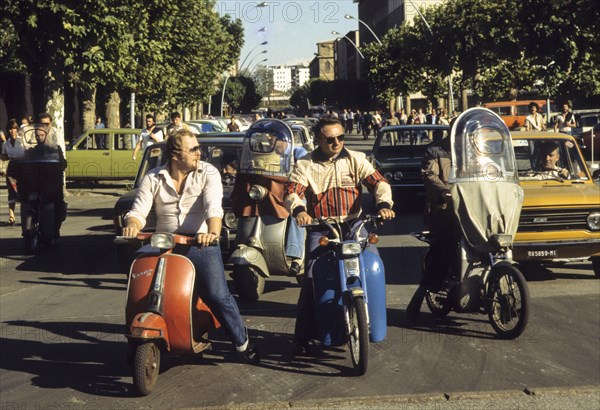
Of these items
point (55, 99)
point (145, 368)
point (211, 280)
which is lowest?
point (145, 368)

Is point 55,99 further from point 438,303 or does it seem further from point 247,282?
point 438,303

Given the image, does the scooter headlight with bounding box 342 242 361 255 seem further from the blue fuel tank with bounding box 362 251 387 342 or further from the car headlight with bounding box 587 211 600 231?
the car headlight with bounding box 587 211 600 231

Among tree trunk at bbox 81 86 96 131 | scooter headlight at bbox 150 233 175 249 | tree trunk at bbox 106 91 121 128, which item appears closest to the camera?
scooter headlight at bbox 150 233 175 249

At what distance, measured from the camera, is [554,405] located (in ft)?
20.7

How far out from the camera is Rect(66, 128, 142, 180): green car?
28.0 metres

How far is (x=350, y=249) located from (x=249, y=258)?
3021 mm

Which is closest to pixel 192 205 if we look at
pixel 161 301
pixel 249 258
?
pixel 161 301

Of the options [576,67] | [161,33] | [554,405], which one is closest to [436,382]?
[554,405]

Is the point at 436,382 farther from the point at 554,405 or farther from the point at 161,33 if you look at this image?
the point at 161,33

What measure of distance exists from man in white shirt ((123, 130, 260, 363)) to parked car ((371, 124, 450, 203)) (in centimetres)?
1291

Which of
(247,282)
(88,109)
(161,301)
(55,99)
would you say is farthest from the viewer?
(88,109)

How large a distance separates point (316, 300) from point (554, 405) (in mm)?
1820

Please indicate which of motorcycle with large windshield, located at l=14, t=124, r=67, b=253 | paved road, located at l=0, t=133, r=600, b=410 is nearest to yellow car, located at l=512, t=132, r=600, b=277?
paved road, located at l=0, t=133, r=600, b=410

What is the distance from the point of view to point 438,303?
29.6 feet
